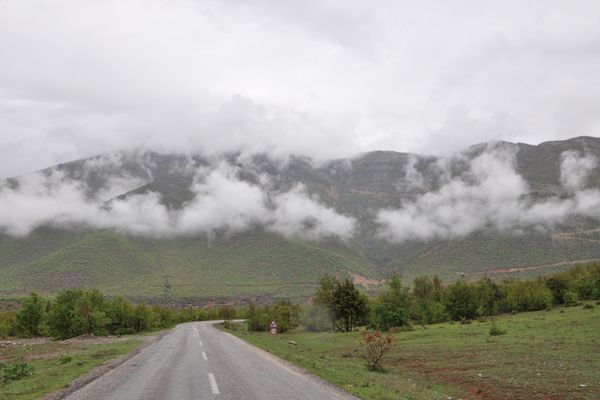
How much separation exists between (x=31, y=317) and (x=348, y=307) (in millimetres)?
55447

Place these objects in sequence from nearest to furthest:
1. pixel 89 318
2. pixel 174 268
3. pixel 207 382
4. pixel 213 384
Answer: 1. pixel 213 384
2. pixel 207 382
3. pixel 89 318
4. pixel 174 268

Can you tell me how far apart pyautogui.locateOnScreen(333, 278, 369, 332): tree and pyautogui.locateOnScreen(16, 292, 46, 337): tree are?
5096 centimetres

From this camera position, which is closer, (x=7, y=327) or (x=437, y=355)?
(x=437, y=355)

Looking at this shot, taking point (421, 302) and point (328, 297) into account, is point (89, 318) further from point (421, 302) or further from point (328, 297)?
point (421, 302)

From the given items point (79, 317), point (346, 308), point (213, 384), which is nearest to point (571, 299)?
point (346, 308)

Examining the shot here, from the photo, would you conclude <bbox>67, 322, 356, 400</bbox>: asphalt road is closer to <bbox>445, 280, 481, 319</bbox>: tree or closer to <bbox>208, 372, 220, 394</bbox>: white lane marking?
<bbox>208, 372, 220, 394</bbox>: white lane marking

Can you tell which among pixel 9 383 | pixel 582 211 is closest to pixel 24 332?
pixel 9 383

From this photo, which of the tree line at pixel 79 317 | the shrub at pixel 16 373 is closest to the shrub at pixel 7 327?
the tree line at pixel 79 317

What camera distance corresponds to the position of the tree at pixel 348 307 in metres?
67.8

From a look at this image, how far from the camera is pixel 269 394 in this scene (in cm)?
1497

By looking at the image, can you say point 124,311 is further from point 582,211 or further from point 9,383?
point 582,211

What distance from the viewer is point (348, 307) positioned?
223 ft

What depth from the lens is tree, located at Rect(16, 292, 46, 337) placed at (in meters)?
77.6

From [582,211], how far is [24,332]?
671 feet
